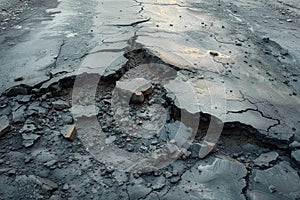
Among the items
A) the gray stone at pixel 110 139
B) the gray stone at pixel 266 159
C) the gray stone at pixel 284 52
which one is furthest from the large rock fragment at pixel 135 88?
the gray stone at pixel 284 52

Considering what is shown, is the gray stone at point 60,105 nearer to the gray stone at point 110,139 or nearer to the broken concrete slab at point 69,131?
the broken concrete slab at point 69,131

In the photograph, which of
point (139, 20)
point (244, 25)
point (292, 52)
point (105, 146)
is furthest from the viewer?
point (244, 25)

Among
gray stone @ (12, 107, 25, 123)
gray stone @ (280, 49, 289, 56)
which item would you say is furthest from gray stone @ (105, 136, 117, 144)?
gray stone @ (280, 49, 289, 56)

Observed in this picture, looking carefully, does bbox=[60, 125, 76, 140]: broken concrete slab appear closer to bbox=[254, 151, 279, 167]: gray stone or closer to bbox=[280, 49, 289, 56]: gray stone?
bbox=[254, 151, 279, 167]: gray stone

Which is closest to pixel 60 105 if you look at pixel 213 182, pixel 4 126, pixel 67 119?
pixel 67 119

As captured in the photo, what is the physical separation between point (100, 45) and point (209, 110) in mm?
1651

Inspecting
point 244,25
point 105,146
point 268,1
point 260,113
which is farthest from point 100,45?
point 268,1

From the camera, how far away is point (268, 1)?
587 centimetres

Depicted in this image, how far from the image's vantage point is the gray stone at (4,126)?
227cm

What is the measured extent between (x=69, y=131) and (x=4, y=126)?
508mm

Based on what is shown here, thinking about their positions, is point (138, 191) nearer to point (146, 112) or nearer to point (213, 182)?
point (213, 182)

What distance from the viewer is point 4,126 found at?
7.54ft

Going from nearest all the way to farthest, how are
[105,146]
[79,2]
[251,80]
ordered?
1. [105,146]
2. [251,80]
3. [79,2]

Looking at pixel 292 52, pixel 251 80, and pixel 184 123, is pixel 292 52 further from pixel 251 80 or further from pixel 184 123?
pixel 184 123
